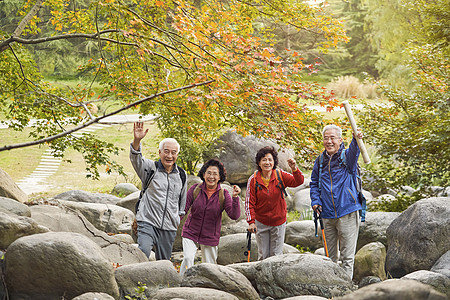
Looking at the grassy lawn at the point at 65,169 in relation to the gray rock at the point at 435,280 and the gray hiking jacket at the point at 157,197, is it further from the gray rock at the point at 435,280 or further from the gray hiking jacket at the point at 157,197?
the gray rock at the point at 435,280

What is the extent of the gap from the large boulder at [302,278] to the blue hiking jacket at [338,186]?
685 millimetres

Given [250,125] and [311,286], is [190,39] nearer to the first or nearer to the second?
[250,125]

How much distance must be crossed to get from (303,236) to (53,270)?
514 centimetres

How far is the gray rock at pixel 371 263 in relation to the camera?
235 inches

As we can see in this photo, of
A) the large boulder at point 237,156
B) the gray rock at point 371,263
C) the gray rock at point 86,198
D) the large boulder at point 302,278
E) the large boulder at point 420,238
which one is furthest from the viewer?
the large boulder at point 237,156

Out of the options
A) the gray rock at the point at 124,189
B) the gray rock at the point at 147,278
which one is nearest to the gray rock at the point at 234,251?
the gray rock at the point at 147,278

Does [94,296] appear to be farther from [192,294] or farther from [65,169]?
[65,169]

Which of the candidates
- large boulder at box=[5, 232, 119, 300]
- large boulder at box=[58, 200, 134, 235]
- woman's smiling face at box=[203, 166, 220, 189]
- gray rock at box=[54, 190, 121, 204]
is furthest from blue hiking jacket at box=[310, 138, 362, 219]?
gray rock at box=[54, 190, 121, 204]

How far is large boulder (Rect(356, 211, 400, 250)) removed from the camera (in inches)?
280

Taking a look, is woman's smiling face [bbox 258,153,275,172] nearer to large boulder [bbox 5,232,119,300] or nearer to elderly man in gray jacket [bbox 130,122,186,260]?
elderly man in gray jacket [bbox 130,122,186,260]

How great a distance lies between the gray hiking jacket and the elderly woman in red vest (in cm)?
90

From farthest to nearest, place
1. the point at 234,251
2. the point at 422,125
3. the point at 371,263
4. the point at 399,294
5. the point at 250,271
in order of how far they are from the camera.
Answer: the point at 422,125 → the point at 234,251 → the point at 371,263 → the point at 250,271 → the point at 399,294

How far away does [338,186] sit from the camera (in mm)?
5121

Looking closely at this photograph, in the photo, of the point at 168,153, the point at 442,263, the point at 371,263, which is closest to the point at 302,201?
the point at 371,263
